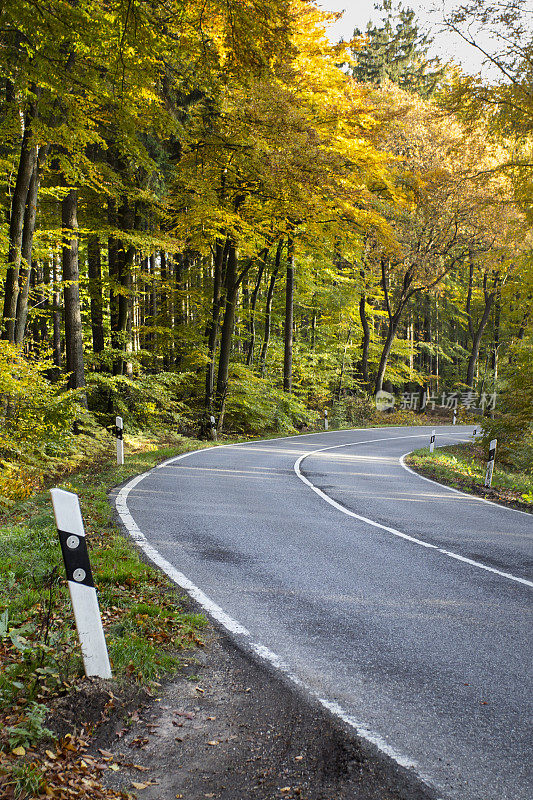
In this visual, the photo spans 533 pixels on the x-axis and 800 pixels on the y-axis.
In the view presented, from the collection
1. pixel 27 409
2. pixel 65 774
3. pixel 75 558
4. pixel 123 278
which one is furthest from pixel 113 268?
pixel 65 774

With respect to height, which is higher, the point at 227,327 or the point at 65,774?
the point at 227,327

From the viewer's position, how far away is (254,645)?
13.2ft

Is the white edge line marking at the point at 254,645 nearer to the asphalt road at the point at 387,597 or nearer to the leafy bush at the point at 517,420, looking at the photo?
the asphalt road at the point at 387,597

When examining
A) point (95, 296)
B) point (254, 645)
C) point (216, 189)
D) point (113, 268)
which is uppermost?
point (216, 189)

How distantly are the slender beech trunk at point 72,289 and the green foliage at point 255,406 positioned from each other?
320 inches

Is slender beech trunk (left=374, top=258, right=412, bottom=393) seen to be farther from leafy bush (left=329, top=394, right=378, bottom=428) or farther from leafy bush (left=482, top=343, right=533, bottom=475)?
leafy bush (left=482, top=343, right=533, bottom=475)

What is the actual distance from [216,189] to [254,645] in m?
15.5

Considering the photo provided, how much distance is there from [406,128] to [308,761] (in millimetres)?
28987

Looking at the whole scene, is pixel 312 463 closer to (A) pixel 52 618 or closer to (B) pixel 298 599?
(B) pixel 298 599

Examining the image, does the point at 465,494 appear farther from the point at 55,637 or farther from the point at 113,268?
the point at 113,268

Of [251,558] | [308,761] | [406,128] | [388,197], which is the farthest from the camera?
[406,128]

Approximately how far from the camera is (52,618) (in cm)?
386

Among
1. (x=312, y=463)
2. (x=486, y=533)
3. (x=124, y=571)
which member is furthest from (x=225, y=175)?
(x=124, y=571)

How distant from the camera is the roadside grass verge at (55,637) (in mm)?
2576
